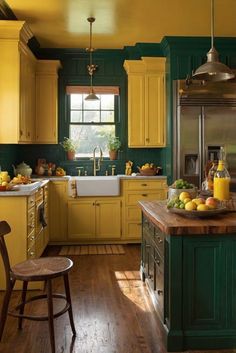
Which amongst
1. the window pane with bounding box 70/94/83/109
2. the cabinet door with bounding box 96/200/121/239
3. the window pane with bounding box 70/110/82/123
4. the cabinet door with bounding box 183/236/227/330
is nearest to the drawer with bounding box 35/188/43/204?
the cabinet door with bounding box 96/200/121/239

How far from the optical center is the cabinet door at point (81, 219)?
5.45 m

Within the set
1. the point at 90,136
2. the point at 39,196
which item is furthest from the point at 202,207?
the point at 90,136

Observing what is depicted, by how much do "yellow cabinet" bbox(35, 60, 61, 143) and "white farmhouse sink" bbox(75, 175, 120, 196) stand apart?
34.2 inches

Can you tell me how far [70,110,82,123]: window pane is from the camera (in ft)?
20.2

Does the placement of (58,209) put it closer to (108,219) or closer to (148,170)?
(108,219)

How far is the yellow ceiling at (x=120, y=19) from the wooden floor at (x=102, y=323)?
298cm

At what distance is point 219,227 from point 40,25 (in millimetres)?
3750

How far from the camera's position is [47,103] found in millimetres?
5734

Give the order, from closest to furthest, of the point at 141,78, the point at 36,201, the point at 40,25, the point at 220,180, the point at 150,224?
the point at 220,180 < the point at 150,224 < the point at 36,201 < the point at 40,25 < the point at 141,78

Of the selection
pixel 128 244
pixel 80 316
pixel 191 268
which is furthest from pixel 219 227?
pixel 128 244

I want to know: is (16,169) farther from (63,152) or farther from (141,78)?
(141,78)

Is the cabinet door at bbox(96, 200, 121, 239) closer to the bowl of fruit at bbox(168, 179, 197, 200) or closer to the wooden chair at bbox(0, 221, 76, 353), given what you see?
the bowl of fruit at bbox(168, 179, 197, 200)

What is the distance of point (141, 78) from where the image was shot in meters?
5.79

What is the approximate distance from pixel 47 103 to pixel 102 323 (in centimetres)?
369
